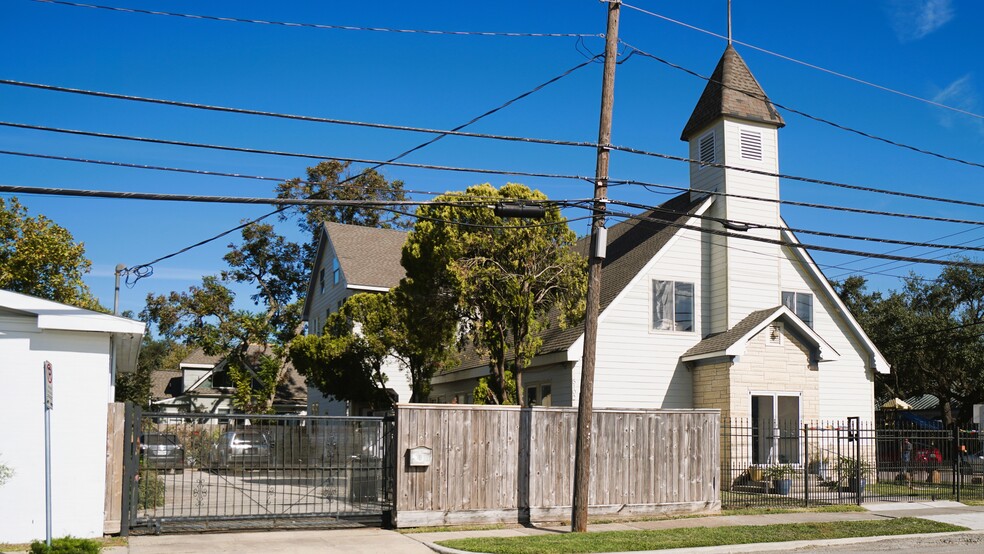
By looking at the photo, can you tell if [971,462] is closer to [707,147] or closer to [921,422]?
[707,147]

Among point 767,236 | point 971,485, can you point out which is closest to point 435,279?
point 767,236

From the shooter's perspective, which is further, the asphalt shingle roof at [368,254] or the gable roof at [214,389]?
the gable roof at [214,389]

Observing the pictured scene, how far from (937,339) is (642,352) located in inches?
1006

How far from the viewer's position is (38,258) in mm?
31797

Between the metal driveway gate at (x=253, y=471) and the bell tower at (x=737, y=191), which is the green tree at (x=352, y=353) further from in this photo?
the metal driveway gate at (x=253, y=471)

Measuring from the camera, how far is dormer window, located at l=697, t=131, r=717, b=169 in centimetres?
2686

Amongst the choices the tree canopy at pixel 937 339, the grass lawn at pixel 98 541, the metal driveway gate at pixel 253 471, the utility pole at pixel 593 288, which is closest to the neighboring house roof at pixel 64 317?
the metal driveway gate at pixel 253 471

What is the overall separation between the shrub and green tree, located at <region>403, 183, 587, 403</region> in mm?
9930

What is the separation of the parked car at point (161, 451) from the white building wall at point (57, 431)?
2.49 feet

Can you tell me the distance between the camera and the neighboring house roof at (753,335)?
23359mm

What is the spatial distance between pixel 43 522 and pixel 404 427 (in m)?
5.91

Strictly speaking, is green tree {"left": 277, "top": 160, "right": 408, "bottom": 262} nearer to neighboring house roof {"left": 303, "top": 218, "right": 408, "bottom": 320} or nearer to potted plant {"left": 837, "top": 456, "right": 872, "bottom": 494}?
neighboring house roof {"left": 303, "top": 218, "right": 408, "bottom": 320}

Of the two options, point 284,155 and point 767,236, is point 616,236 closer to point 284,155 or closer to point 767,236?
point 767,236

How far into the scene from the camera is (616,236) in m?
31.1
